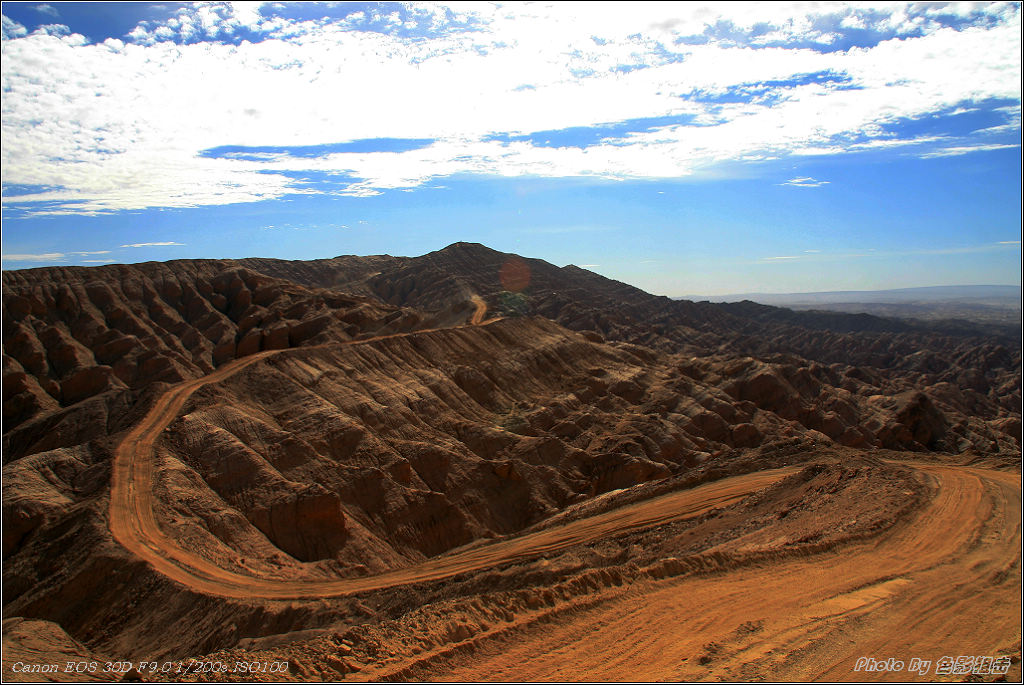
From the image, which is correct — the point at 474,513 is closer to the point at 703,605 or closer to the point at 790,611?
the point at 703,605

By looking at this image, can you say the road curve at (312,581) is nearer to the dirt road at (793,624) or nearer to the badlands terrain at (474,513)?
the badlands terrain at (474,513)

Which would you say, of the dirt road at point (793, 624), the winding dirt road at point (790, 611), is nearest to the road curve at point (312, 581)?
the winding dirt road at point (790, 611)

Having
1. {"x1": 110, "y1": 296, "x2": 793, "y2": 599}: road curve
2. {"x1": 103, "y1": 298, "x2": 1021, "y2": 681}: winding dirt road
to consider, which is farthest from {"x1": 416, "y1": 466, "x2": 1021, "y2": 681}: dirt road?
{"x1": 110, "y1": 296, "x2": 793, "y2": 599}: road curve

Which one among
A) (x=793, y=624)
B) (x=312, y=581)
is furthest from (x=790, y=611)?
(x=312, y=581)

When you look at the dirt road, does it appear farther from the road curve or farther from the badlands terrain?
the road curve

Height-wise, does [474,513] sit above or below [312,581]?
below

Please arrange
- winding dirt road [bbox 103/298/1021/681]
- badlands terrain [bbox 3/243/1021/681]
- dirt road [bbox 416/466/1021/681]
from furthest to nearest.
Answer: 1. badlands terrain [bbox 3/243/1021/681]
2. winding dirt road [bbox 103/298/1021/681]
3. dirt road [bbox 416/466/1021/681]

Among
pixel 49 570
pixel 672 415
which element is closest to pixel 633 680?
pixel 49 570
